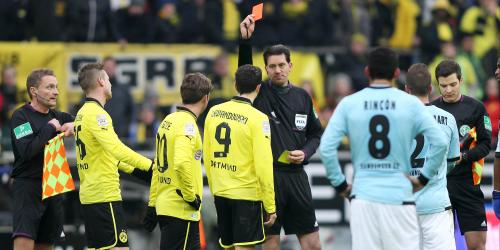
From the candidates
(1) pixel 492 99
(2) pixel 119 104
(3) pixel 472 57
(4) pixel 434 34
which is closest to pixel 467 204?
(2) pixel 119 104

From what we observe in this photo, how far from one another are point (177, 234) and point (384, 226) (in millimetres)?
2626

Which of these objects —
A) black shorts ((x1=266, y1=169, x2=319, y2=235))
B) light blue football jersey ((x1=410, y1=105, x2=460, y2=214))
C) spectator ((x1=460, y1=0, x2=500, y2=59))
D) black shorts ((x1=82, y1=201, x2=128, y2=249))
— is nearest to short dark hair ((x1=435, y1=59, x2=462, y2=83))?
light blue football jersey ((x1=410, y1=105, x2=460, y2=214))

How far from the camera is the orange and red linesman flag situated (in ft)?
42.3

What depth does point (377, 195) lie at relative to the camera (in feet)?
34.3

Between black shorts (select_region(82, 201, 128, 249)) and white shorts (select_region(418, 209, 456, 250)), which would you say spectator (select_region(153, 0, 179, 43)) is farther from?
white shorts (select_region(418, 209, 456, 250))

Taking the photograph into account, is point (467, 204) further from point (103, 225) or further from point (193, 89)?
point (103, 225)

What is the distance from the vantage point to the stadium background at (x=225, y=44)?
20.0 meters

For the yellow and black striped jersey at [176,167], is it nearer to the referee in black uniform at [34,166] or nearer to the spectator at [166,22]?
the referee in black uniform at [34,166]

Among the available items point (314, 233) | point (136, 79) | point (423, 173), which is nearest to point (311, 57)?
point (136, 79)

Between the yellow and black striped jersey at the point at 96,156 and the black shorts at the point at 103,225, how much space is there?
76 millimetres

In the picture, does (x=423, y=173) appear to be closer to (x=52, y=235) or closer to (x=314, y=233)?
(x=314, y=233)

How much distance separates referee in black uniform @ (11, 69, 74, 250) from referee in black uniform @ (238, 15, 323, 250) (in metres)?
2.20

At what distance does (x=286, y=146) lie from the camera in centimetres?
1319

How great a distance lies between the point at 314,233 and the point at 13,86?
8135mm
